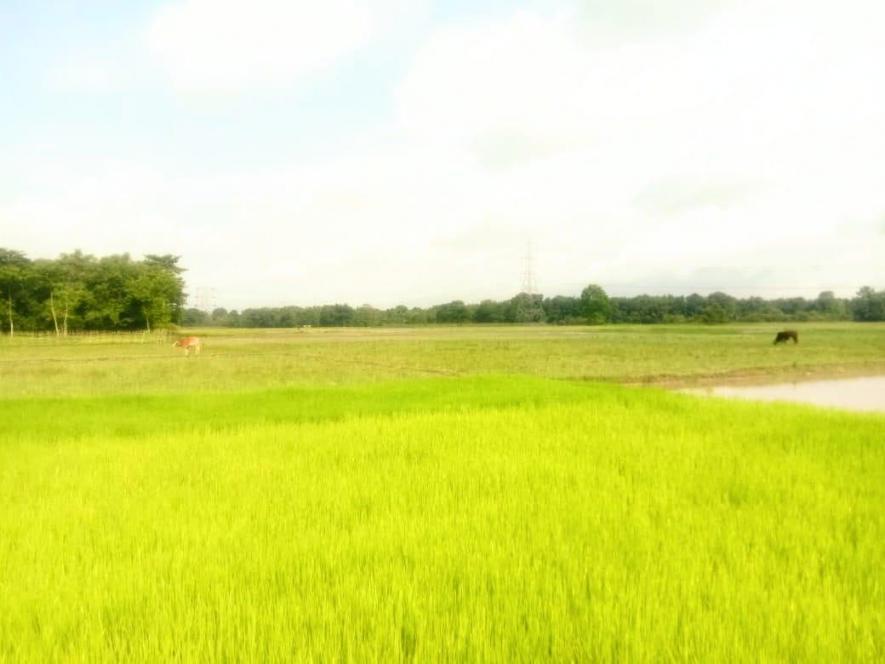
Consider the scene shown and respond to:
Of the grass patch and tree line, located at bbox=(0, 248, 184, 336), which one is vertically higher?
tree line, located at bbox=(0, 248, 184, 336)

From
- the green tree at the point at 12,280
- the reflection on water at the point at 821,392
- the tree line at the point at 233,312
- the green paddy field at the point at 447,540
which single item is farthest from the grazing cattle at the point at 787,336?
the green tree at the point at 12,280

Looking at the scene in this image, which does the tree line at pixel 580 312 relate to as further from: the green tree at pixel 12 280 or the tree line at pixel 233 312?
the green tree at pixel 12 280

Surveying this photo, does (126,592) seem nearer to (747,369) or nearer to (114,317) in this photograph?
(747,369)

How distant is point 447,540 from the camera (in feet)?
10.5

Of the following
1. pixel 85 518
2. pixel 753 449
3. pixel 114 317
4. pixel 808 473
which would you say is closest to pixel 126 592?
pixel 85 518

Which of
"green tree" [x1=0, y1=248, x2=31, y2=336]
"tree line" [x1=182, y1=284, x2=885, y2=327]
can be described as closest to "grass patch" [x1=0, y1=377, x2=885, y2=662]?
"green tree" [x1=0, y1=248, x2=31, y2=336]

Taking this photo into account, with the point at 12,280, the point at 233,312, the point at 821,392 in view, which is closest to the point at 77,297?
the point at 12,280

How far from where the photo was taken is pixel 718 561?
9.51 ft

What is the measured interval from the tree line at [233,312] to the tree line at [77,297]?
75 millimetres

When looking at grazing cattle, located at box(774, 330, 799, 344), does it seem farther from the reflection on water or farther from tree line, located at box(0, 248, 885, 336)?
tree line, located at box(0, 248, 885, 336)

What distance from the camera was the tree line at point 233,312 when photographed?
45344 mm

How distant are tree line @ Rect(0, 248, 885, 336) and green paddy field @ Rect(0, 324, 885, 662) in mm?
43601

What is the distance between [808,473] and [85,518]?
565 cm

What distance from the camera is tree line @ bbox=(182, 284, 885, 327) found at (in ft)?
230
